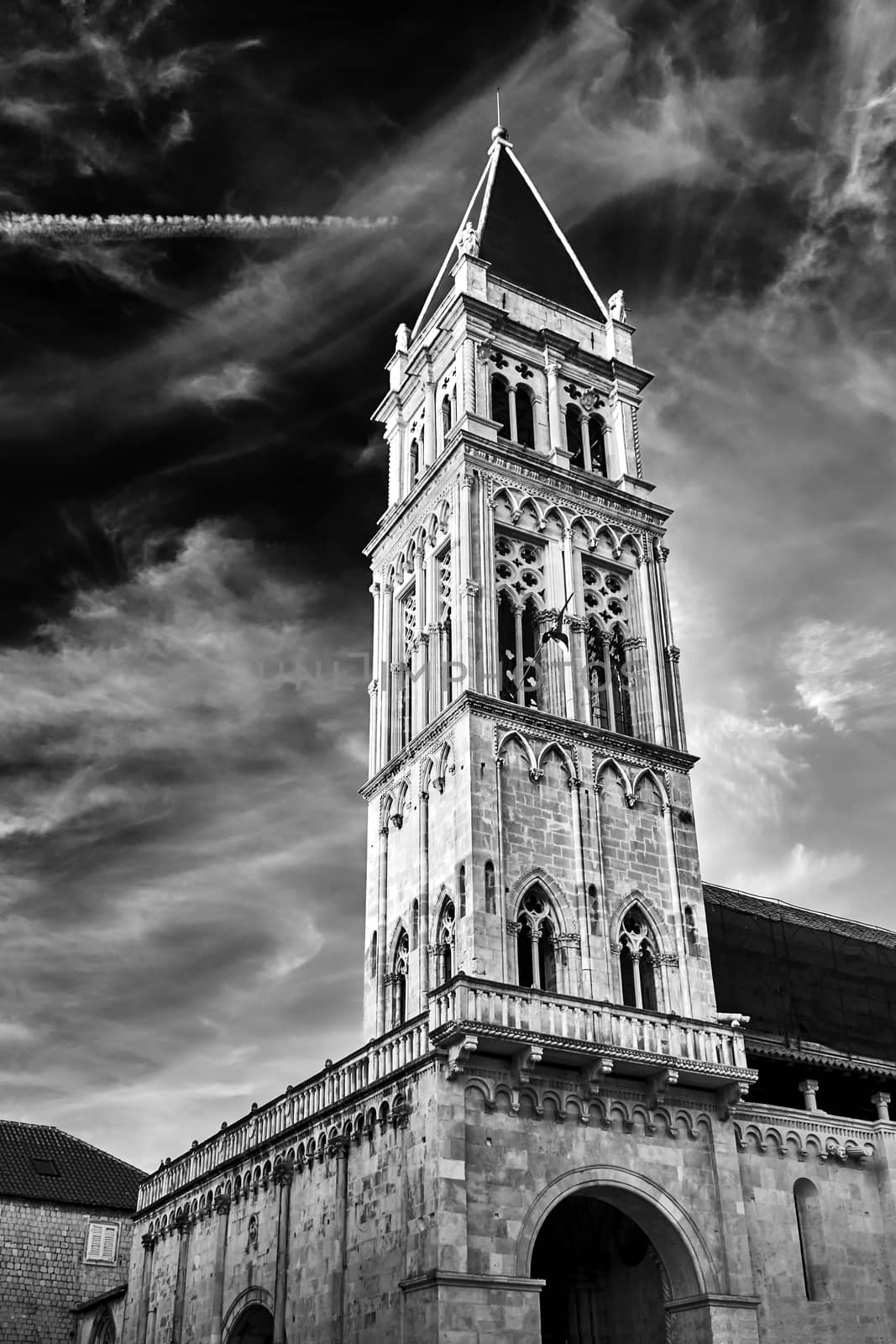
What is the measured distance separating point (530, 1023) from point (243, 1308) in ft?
37.2

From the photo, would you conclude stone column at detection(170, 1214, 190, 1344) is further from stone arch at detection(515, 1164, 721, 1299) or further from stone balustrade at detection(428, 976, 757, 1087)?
stone balustrade at detection(428, 976, 757, 1087)

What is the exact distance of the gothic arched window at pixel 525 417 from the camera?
40.8 metres

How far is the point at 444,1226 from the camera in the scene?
24.8 metres

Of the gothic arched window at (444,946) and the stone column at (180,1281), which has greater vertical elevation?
the gothic arched window at (444,946)

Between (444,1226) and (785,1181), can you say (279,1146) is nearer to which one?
(444,1226)

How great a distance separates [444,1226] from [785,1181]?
9432 mm

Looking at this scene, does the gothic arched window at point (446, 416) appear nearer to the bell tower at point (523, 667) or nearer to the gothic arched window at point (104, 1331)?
the bell tower at point (523, 667)

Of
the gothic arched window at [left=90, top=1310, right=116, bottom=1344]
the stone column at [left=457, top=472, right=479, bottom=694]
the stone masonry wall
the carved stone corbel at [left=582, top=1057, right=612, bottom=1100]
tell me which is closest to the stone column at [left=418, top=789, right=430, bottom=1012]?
the stone column at [left=457, top=472, right=479, bottom=694]

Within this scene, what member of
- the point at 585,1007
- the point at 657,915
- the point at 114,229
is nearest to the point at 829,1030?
the point at 657,915

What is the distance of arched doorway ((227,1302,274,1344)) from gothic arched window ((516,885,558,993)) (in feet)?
34.2

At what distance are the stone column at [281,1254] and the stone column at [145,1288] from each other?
8.86 metres

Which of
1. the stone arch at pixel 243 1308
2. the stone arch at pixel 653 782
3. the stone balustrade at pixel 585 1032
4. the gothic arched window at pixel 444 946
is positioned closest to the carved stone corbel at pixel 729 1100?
the stone balustrade at pixel 585 1032

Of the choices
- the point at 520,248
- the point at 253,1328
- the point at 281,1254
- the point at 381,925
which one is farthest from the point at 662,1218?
the point at 520,248

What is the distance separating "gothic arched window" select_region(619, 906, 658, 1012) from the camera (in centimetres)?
3219
